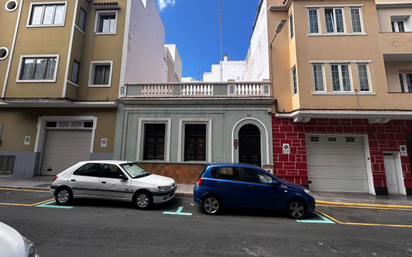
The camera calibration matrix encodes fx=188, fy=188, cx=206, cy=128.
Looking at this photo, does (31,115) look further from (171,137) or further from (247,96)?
(247,96)

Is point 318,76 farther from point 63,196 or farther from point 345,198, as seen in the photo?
point 63,196

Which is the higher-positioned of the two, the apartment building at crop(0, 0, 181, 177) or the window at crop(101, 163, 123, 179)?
the apartment building at crop(0, 0, 181, 177)

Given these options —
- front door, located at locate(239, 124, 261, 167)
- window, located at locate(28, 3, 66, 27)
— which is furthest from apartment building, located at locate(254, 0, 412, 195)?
window, located at locate(28, 3, 66, 27)

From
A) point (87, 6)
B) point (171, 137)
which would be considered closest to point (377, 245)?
point (171, 137)

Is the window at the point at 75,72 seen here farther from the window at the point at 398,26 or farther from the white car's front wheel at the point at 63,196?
the window at the point at 398,26

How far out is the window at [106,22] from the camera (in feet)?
40.9

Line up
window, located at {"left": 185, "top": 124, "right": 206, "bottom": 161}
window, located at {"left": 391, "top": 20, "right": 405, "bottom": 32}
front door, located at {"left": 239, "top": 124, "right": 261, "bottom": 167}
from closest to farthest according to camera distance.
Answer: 1. front door, located at {"left": 239, "top": 124, "right": 261, "bottom": 167}
2. window, located at {"left": 391, "top": 20, "right": 405, "bottom": 32}
3. window, located at {"left": 185, "top": 124, "right": 206, "bottom": 161}

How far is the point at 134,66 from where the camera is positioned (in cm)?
1316

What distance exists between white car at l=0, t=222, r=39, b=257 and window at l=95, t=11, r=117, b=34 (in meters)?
13.1

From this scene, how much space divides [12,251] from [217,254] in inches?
120

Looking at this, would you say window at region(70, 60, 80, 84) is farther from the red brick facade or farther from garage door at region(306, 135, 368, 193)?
garage door at region(306, 135, 368, 193)

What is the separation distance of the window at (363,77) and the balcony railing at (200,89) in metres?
4.60

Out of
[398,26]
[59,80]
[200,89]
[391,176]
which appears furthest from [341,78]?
[59,80]

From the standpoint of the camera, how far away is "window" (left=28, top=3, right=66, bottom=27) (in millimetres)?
11790
